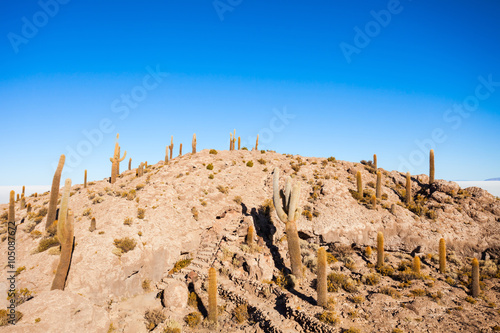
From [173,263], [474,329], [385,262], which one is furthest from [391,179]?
[173,263]

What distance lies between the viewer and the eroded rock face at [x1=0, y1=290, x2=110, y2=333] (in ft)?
36.3

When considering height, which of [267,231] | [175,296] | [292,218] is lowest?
[175,296]

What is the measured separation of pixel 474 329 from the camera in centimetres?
1314

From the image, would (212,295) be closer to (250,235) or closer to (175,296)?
(175,296)

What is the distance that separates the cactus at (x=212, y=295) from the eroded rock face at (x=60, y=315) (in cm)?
518

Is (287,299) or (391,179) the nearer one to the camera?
(287,299)

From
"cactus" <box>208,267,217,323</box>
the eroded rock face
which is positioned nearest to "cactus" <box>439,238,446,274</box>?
"cactus" <box>208,267,217,323</box>

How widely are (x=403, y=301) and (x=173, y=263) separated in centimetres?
1551

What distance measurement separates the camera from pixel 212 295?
1438cm

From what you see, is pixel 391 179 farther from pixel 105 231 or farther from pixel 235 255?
pixel 105 231

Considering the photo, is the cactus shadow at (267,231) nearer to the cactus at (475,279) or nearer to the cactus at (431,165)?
the cactus at (475,279)

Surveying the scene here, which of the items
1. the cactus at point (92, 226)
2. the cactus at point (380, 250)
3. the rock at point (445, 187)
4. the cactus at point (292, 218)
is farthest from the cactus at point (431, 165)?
the cactus at point (92, 226)

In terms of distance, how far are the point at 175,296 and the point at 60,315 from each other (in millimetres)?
5931

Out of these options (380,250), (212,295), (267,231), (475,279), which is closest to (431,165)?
(380,250)
